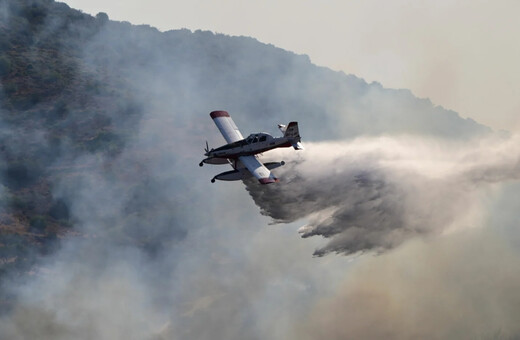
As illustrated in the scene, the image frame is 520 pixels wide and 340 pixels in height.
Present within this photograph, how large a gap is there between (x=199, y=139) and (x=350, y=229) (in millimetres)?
78875

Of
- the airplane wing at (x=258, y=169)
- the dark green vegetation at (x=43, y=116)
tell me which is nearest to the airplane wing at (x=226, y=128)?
the airplane wing at (x=258, y=169)

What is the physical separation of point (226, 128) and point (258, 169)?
886cm

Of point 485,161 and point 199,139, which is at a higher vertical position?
point 199,139

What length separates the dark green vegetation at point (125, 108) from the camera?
331 feet

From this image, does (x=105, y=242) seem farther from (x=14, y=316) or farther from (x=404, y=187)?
(x=404, y=187)

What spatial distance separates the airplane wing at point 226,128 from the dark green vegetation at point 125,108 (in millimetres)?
34498

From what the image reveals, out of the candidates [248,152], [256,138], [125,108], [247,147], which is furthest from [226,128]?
[125,108]

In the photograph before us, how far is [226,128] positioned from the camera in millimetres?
64812

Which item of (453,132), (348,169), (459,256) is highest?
(453,132)

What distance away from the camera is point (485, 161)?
2421 inches

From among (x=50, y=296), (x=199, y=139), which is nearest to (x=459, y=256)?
(x=50, y=296)

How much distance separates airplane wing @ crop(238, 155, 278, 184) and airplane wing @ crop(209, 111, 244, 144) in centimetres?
432

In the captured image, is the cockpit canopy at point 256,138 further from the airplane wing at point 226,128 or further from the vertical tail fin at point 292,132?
the airplane wing at point 226,128

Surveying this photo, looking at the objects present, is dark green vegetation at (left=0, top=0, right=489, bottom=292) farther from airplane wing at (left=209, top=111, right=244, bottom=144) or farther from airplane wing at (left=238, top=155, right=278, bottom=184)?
airplane wing at (left=238, top=155, right=278, bottom=184)
